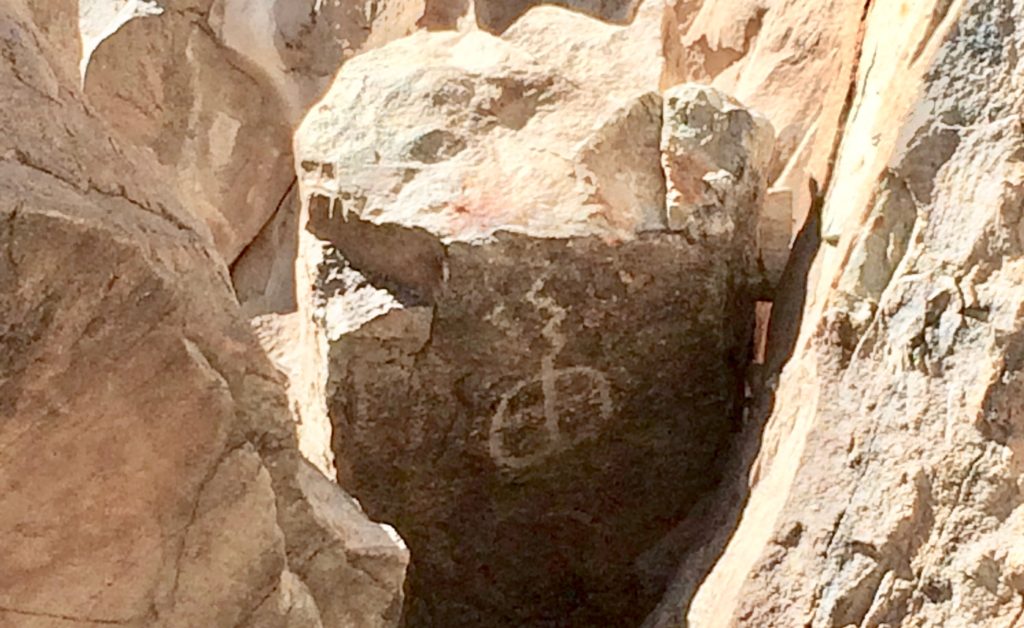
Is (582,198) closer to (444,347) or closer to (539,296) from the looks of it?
(539,296)

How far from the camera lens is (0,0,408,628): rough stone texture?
0.85 meters

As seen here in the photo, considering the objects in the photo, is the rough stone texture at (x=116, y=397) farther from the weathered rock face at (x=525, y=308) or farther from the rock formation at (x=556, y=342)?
the weathered rock face at (x=525, y=308)

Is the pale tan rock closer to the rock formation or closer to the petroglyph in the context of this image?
the rock formation

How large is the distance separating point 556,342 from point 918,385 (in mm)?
388

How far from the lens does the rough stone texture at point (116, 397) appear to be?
85 cm

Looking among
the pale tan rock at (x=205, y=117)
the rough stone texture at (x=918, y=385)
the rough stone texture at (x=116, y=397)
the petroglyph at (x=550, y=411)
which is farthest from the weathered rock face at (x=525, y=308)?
the pale tan rock at (x=205, y=117)

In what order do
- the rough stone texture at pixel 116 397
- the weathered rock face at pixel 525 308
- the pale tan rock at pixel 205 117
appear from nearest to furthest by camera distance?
the rough stone texture at pixel 116 397 → the weathered rock face at pixel 525 308 → the pale tan rock at pixel 205 117

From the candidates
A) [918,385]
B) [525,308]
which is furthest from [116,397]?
[918,385]

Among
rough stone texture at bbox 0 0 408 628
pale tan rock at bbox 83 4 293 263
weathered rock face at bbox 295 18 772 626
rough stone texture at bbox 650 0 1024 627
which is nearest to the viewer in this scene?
rough stone texture at bbox 0 0 408 628

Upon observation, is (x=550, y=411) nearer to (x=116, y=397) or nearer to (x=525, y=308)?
(x=525, y=308)

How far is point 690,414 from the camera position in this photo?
1.49 meters

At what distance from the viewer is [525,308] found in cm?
137

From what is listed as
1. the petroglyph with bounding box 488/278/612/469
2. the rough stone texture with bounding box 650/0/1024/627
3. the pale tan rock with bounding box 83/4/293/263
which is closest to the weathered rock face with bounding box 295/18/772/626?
the petroglyph with bounding box 488/278/612/469

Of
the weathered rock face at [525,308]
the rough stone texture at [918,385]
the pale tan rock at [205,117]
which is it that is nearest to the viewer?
the rough stone texture at [918,385]
